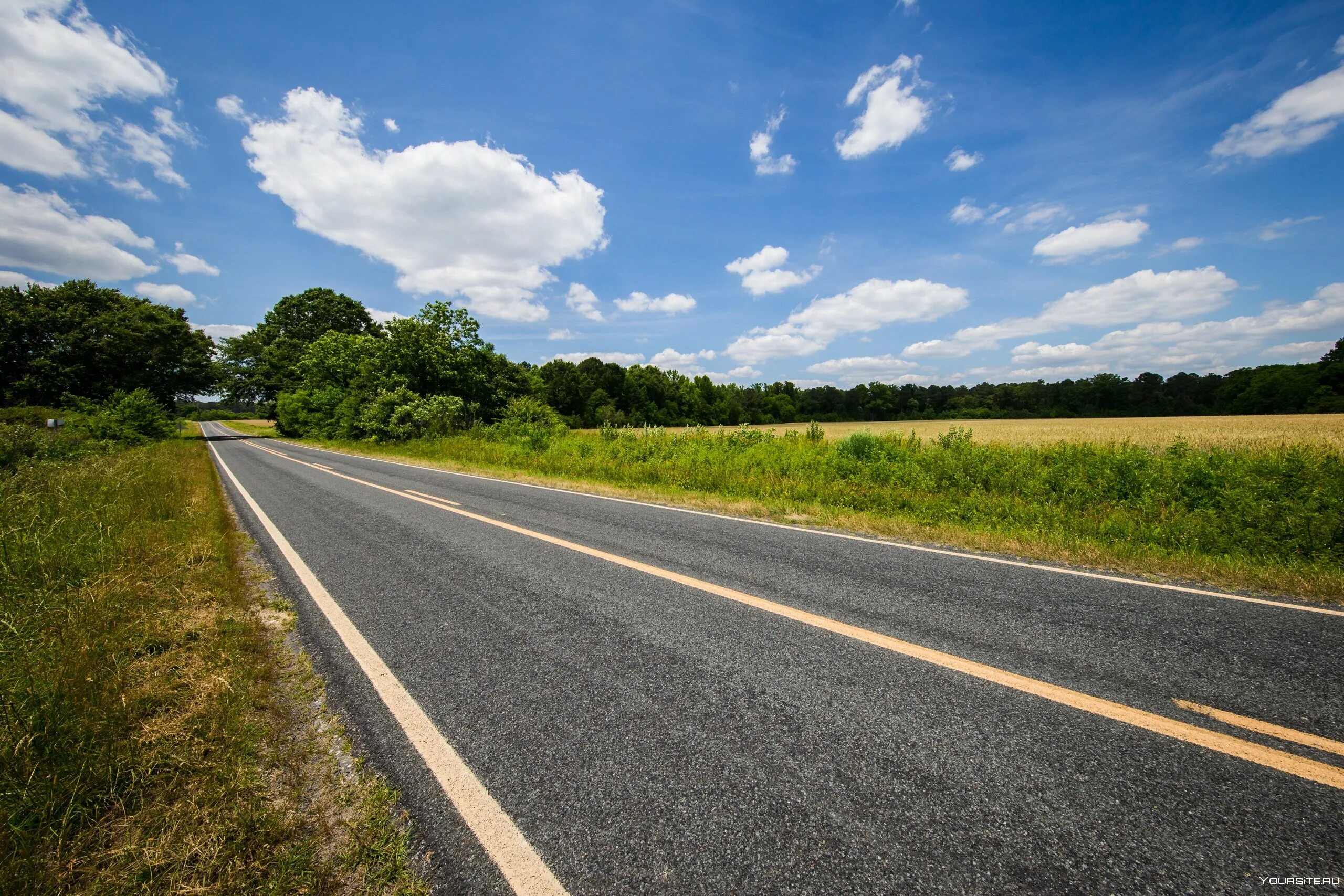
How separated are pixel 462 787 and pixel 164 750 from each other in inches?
62.8

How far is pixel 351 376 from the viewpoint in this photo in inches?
1436

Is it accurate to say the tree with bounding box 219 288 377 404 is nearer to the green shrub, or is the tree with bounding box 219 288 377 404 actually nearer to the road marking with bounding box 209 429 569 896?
the green shrub

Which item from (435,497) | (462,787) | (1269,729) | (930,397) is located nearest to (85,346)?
(435,497)

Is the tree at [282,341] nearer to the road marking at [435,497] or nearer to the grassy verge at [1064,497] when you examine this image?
the road marking at [435,497]

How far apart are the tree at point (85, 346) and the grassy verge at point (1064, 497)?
38.3m

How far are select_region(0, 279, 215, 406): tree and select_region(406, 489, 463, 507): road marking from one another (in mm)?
31409

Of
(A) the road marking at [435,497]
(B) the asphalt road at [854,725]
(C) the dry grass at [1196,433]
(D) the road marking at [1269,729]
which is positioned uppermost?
(C) the dry grass at [1196,433]

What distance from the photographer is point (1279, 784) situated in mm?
1952

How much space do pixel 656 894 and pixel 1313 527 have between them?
7.90 m

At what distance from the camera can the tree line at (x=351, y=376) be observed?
88.6 ft

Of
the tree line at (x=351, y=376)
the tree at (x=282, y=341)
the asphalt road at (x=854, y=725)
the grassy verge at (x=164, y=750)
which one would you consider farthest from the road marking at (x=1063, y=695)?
the tree at (x=282, y=341)

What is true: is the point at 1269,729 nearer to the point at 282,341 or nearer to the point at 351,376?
the point at 351,376

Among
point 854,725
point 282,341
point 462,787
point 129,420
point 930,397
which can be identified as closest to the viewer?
point 462,787

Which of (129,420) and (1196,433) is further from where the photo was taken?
(1196,433)
